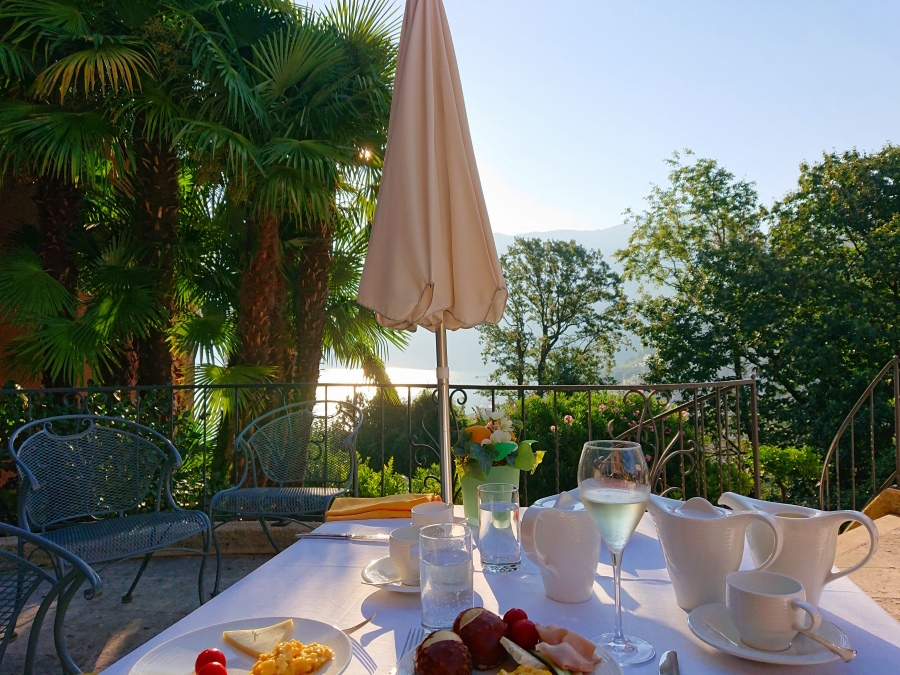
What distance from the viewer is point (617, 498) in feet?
2.86

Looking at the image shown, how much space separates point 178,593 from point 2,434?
7.07 feet

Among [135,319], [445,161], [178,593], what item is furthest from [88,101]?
[445,161]

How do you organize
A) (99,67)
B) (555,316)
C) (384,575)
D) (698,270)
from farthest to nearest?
1. (555,316)
2. (698,270)
3. (99,67)
4. (384,575)

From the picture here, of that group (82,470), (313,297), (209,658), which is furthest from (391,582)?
(313,297)

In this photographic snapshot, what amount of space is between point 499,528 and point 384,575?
0.24 m

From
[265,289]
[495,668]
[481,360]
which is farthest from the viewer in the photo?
[481,360]

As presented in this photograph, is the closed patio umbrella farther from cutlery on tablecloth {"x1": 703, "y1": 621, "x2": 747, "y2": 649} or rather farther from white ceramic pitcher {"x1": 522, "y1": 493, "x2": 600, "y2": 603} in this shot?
cutlery on tablecloth {"x1": 703, "y1": 621, "x2": 747, "y2": 649}

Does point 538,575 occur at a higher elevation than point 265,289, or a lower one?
lower

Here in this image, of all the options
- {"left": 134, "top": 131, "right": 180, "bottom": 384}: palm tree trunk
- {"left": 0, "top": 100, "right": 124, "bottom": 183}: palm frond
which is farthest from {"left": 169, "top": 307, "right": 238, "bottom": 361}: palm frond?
{"left": 0, "top": 100, "right": 124, "bottom": 183}: palm frond

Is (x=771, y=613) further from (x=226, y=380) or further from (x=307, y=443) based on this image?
(x=226, y=380)

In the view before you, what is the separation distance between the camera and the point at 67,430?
4621mm

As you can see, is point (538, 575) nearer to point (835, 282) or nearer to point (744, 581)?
point (744, 581)

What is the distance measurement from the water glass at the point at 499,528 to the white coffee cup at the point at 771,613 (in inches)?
18.4

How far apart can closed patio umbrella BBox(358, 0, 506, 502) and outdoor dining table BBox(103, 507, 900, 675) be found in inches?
20.3
